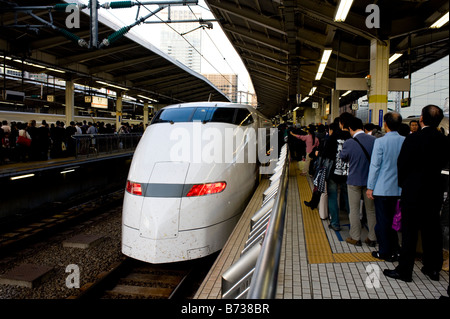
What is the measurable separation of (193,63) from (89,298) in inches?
2318

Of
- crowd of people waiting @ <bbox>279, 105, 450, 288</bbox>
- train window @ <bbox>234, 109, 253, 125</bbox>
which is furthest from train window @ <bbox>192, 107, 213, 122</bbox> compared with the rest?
crowd of people waiting @ <bbox>279, 105, 450, 288</bbox>

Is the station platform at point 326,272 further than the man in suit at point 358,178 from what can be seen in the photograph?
No

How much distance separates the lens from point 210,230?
4836mm

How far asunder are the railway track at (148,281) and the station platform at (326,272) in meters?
0.99

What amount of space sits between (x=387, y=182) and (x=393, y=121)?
0.66 m

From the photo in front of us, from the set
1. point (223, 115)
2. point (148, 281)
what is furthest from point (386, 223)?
point (223, 115)

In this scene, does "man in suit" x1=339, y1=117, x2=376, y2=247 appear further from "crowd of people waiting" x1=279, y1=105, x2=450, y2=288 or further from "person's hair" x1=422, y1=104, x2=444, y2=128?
"person's hair" x1=422, y1=104, x2=444, y2=128

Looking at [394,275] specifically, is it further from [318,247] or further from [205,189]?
[205,189]

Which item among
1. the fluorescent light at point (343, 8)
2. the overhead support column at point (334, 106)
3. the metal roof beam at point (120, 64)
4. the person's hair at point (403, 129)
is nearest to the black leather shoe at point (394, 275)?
the person's hair at point (403, 129)

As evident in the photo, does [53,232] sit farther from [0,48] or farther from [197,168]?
[0,48]

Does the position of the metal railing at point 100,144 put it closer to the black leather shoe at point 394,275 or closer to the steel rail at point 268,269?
the black leather shoe at point 394,275

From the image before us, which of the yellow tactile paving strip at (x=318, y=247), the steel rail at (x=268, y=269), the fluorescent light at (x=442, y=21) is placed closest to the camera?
the steel rail at (x=268, y=269)

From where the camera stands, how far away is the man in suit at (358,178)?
4.27 meters

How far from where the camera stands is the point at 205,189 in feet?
16.0
